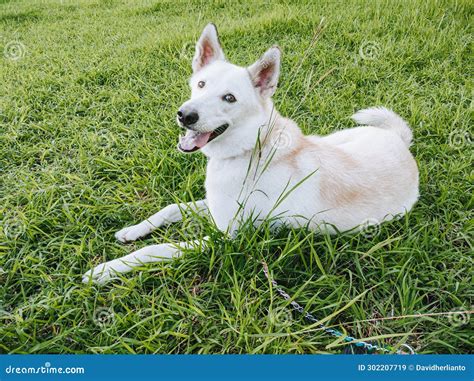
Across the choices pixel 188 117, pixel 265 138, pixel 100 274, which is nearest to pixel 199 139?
pixel 188 117

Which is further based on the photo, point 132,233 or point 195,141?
point 132,233

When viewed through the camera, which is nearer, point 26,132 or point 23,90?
point 26,132

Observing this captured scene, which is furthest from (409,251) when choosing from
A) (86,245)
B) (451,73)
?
(451,73)

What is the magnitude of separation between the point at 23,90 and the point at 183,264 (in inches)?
132

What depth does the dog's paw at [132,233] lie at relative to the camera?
2.58 m

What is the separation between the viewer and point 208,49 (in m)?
2.52

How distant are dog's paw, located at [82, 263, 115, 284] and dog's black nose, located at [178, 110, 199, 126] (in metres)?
1.01

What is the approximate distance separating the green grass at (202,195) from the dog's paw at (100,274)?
6 cm

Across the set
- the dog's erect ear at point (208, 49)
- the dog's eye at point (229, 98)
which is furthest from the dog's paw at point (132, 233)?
the dog's erect ear at point (208, 49)

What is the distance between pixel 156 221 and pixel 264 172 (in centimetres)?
88

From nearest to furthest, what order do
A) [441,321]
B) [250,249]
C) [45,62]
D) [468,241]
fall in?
[441,321]
[250,249]
[468,241]
[45,62]

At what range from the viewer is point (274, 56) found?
224 centimetres

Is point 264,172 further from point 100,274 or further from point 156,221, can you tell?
point 100,274

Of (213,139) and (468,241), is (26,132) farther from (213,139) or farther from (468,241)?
(468,241)
